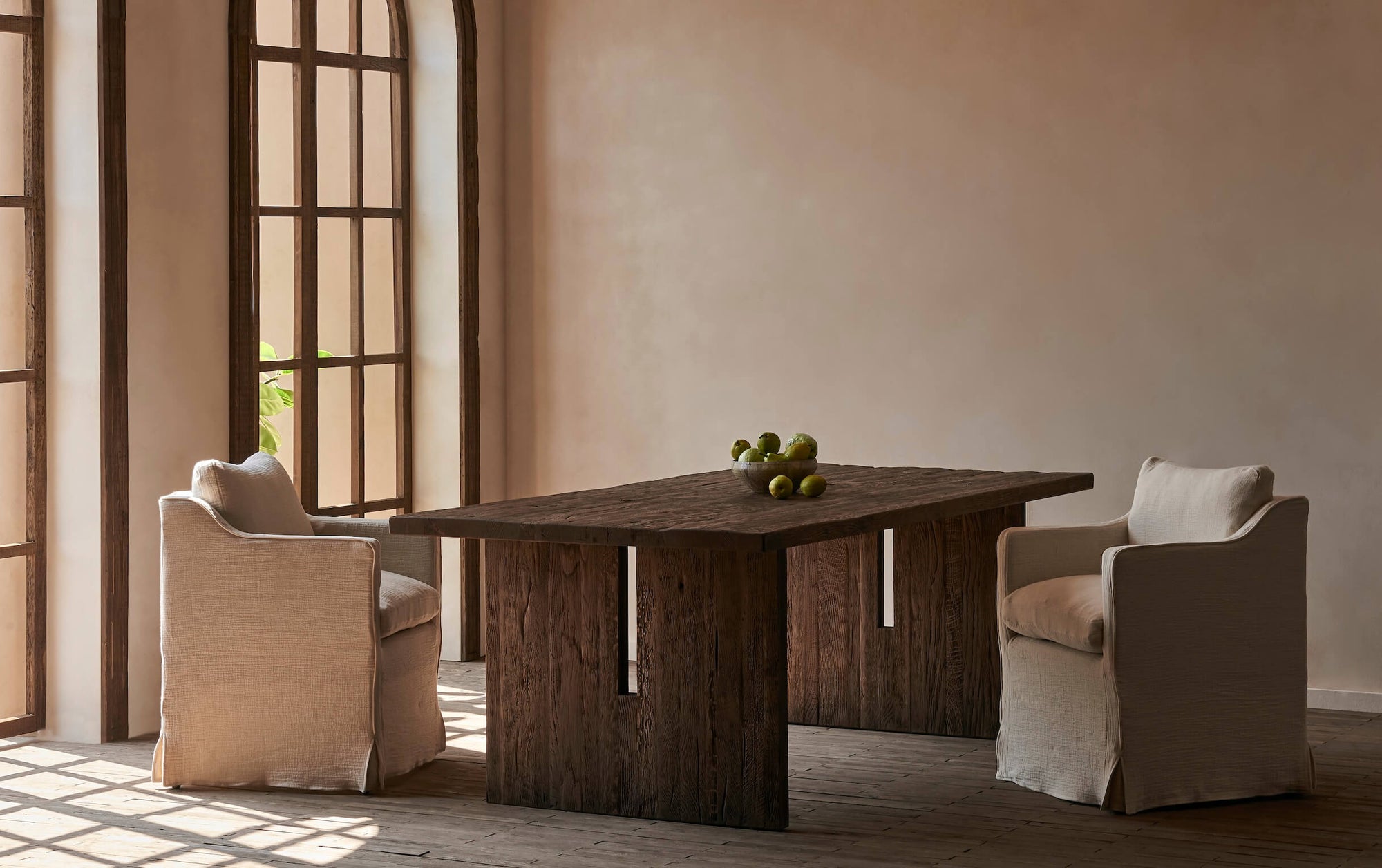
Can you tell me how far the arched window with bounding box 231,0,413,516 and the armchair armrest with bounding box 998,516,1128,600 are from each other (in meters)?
2.31

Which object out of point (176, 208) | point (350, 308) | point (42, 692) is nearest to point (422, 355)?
point (350, 308)

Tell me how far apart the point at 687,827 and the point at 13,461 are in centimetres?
230

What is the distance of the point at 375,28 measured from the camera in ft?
20.4

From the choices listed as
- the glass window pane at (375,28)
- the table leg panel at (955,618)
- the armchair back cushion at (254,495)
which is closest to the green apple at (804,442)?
the table leg panel at (955,618)

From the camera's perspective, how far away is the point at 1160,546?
165 inches

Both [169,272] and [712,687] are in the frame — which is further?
[169,272]

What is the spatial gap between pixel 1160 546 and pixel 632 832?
142cm

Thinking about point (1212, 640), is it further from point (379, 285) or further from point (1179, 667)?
point (379, 285)

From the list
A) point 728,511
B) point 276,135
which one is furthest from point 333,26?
point 728,511

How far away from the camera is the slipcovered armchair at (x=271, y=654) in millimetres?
4363

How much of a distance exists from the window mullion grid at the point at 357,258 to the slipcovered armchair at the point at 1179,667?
2.58 meters

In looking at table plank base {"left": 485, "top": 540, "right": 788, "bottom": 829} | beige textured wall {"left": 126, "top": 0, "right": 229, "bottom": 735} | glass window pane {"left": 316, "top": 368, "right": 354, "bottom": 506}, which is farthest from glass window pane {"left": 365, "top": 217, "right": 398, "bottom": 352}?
table plank base {"left": 485, "top": 540, "right": 788, "bottom": 829}

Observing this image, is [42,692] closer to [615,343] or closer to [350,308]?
[350,308]

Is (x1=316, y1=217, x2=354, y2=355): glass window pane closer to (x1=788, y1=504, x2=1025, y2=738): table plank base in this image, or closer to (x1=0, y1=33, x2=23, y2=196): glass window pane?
(x1=0, y1=33, x2=23, y2=196): glass window pane
